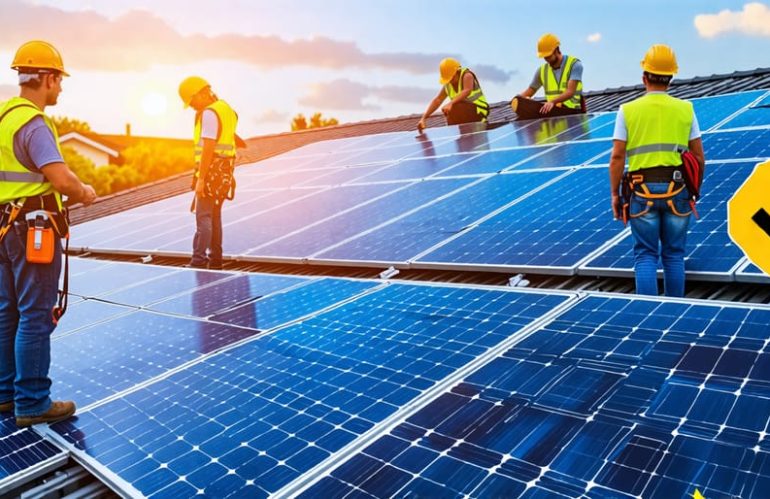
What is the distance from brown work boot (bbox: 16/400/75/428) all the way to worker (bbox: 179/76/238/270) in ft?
14.8

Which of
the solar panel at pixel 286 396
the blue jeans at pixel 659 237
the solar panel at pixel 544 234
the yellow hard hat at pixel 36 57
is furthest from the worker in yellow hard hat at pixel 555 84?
the yellow hard hat at pixel 36 57

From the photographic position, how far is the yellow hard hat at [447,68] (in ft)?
44.3

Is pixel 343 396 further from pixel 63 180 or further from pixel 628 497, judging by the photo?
pixel 63 180

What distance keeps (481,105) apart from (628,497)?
12371mm

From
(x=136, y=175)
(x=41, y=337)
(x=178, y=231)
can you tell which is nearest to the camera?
(x=41, y=337)

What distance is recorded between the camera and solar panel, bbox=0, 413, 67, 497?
3309 mm

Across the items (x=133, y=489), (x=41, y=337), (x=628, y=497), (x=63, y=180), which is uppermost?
(x=63, y=180)

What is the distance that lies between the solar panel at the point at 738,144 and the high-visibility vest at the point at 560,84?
15.2ft

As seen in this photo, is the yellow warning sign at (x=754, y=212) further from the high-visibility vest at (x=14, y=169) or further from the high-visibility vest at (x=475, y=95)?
the high-visibility vest at (x=475, y=95)

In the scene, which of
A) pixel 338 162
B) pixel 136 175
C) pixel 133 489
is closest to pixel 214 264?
pixel 338 162

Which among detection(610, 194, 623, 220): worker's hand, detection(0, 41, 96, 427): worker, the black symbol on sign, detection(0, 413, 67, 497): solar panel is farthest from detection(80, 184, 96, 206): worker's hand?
detection(610, 194, 623, 220): worker's hand

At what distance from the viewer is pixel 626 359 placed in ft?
10.9

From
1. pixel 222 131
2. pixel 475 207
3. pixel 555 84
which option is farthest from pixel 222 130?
pixel 555 84

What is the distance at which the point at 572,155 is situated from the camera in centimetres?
793
